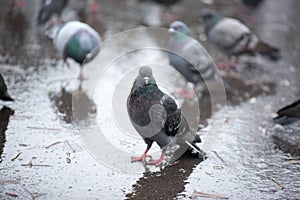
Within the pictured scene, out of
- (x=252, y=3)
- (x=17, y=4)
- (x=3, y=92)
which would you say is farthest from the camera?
(x=252, y=3)

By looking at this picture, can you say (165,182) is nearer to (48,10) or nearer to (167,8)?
(48,10)

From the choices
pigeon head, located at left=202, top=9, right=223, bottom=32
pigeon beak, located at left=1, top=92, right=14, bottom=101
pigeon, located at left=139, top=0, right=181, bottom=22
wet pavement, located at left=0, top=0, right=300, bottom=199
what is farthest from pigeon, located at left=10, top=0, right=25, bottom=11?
pigeon beak, located at left=1, top=92, right=14, bottom=101

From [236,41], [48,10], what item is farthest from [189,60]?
[48,10]

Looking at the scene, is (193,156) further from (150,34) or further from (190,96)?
(150,34)

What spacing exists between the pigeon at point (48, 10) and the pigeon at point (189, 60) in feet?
8.04

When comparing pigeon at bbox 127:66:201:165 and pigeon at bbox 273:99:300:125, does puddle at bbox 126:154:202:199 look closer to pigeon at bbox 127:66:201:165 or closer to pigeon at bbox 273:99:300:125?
pigeon at bbox 127:66:201:165

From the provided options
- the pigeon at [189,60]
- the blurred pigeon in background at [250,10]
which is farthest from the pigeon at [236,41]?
the blurred pigeon in background at [250,10]

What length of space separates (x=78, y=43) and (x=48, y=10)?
6.46 ft

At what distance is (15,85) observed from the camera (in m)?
6.10

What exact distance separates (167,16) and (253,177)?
5502 mm

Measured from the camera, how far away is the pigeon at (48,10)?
7.93m

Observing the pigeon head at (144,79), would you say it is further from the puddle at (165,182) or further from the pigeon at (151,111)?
the puddle at (165,182)

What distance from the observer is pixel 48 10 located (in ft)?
26.0

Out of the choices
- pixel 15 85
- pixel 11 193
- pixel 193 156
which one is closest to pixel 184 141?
pixel 193 156
